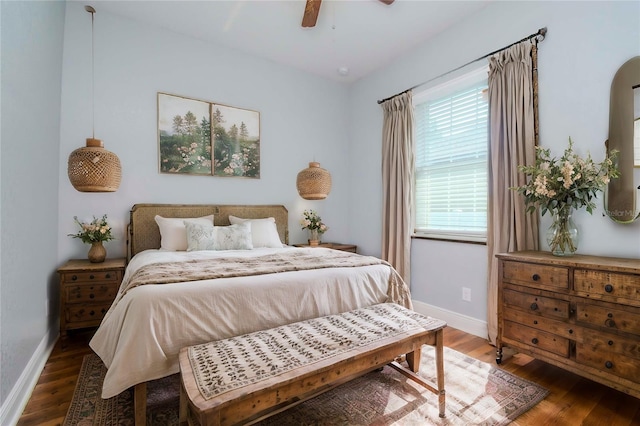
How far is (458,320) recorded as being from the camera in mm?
3068

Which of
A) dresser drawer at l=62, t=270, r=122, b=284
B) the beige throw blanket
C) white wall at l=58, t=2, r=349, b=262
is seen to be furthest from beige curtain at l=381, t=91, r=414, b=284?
dresser drawer at l=62, t=270, r=122, b=284

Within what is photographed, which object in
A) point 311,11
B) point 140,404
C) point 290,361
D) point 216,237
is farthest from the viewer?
point 216,237

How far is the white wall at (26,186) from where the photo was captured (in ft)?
5.21

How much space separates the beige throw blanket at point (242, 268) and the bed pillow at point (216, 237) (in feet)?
2.15

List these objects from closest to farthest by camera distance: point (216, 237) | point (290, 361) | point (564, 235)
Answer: point (290, 361), point (564, 235), point (216, 237)

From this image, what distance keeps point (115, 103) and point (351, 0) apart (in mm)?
2529

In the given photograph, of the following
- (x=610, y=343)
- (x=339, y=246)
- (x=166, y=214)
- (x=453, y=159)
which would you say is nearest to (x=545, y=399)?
(x=610, y=343)

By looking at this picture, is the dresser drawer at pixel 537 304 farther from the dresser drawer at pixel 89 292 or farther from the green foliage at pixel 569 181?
the dresser drawer at pixel 89 292

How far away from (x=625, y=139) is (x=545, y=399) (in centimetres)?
177

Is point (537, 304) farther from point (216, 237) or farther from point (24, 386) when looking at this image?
point (24, 386)

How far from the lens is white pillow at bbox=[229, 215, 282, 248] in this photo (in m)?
3.39

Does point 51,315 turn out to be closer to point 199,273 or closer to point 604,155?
point 199,273

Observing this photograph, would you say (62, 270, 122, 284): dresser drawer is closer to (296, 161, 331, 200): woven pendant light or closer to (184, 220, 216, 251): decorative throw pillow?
(184, 220, 216, 251): decorative throw pillow

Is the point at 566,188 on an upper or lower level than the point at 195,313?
upper
